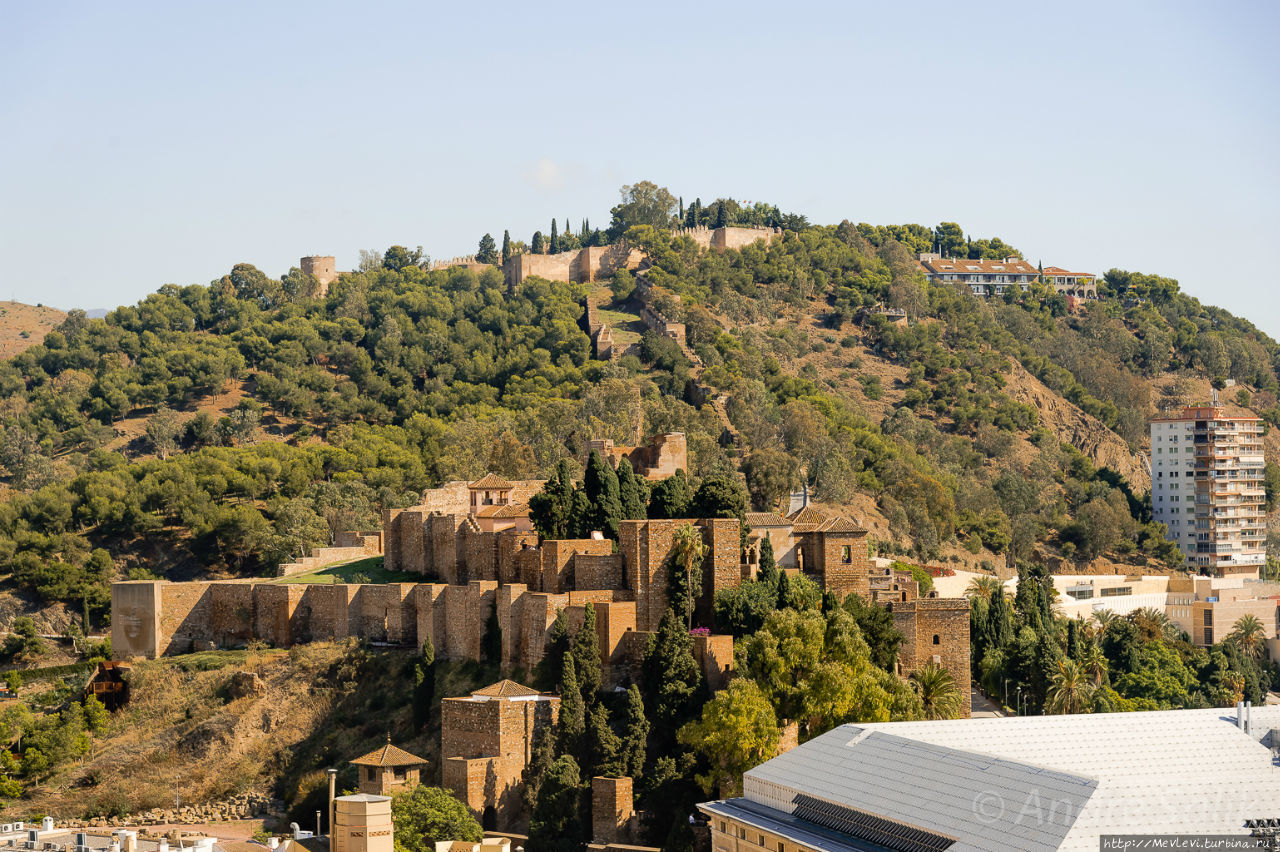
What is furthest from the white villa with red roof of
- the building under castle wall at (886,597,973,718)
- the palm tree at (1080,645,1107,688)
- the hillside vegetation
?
the building under castle wall at (886,597,973,718)

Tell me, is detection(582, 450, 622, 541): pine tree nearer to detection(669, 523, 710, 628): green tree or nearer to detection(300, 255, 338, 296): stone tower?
detection(669, 523, 710, 628): green tree

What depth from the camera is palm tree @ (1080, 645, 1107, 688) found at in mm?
51281

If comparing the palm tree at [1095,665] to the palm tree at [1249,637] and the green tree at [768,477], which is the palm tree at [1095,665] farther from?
the palm tree at [1249,637]

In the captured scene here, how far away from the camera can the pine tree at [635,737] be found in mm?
36156

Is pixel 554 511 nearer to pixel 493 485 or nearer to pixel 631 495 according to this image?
pixel 631 495

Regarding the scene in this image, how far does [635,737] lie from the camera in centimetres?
3628

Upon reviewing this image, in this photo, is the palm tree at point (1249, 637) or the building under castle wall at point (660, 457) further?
the palm tree at point (1249, 637)

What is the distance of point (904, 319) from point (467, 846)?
8550cm

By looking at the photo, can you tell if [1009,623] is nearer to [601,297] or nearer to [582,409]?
[582,409]

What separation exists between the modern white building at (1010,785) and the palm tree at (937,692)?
5.65 meters

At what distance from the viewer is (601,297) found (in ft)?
346

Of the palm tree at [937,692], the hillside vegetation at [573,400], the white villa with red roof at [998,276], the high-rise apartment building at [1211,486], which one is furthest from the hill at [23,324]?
the palm tree at [937,692]

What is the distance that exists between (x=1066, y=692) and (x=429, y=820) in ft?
66.1

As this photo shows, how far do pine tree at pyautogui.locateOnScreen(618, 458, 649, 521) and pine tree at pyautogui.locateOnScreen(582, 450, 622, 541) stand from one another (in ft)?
0.66
